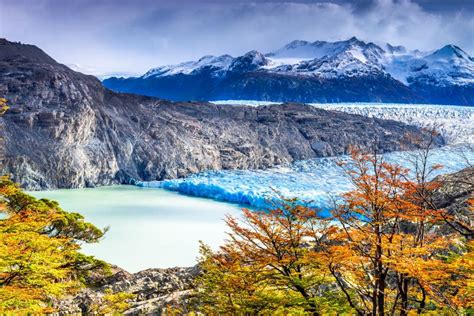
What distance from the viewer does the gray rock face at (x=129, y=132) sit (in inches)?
1908

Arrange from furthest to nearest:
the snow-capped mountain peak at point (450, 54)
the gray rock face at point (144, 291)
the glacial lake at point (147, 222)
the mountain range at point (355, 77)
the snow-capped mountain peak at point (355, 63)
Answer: the mountain range at point (355, 77), the snow-capped mountain peak at point (355, 63), the snow-capped mountain peak at point (450, 54), the glacial lake at point (147, 222), the gray rock face at point (144, 291)

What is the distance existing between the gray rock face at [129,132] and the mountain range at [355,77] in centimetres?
7359

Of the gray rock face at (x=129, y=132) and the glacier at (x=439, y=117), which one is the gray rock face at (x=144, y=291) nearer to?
the gray rock face at (x=129, y=132)

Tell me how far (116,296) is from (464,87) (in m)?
150

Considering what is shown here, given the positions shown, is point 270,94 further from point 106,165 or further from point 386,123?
point 106,165

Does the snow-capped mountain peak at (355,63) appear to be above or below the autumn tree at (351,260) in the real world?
above

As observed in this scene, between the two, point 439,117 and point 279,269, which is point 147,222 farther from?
point 439,117

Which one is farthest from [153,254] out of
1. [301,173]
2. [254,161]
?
[254,161]

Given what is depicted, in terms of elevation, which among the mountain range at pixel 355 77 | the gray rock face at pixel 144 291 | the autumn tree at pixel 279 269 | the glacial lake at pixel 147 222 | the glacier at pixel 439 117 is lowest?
the glacial lake at pixel 147 222

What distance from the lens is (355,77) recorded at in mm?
153750

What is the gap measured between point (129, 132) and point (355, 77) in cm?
11304

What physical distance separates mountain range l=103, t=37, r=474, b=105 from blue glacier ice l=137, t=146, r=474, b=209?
3526 inches

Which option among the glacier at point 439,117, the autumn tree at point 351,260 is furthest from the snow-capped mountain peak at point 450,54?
the autumn tree at point 351,260

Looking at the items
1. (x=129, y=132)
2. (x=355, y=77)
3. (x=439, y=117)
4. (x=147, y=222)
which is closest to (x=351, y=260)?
(x=147, y=222)
